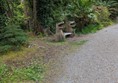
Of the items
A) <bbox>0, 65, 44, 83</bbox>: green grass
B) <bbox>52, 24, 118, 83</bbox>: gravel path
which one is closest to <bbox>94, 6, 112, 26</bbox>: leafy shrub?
<bbox>52, 24, 118, 83</bbox>: gravel path

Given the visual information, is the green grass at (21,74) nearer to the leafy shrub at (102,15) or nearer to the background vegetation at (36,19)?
the background vegetation at (36,19)

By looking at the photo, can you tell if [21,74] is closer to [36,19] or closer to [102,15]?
[36,19]

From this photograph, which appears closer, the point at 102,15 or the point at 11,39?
the point at 11,39

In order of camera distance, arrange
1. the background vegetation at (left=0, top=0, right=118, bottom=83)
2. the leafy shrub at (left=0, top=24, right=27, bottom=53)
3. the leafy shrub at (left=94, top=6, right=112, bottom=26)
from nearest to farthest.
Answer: the background vegetation at (left=0, top=0, right=118, bottom=83)
the leafy shrub at (left=0, top=24, right=27, bottom=53)
the leafy shrub at (left=94, top=6, right=112, bottom=26)

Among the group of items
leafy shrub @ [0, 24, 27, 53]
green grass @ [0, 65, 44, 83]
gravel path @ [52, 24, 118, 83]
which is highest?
leafy shrub @ [0, 24, 27, 53]

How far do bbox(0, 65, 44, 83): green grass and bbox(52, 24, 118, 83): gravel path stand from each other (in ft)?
1.90

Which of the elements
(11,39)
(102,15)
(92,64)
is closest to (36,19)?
(11,39)

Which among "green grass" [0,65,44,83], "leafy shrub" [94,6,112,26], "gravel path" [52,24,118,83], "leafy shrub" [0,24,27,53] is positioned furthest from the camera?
"leafy shrub" [94,6,112,26]

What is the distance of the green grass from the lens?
6984mm

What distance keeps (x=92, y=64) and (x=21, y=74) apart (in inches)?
92.9

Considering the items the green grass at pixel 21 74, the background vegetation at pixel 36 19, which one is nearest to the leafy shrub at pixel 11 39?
the background vegetation at pixel 36 19

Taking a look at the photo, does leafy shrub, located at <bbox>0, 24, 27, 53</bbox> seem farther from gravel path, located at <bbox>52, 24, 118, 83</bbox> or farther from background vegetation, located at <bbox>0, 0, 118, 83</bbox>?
gravel path, located at <bbox>52, 24, 118, 83</bbox>

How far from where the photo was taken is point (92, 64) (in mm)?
8539

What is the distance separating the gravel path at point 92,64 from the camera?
711 centimetres
